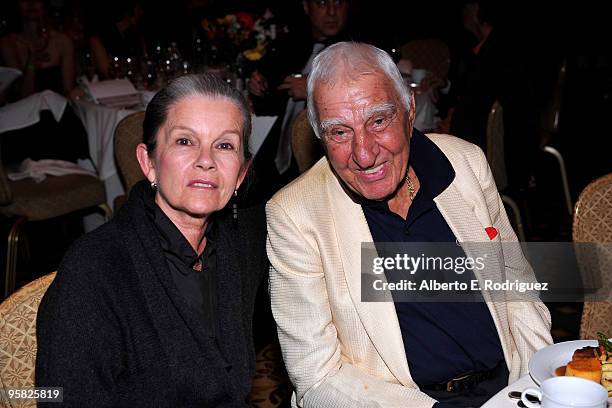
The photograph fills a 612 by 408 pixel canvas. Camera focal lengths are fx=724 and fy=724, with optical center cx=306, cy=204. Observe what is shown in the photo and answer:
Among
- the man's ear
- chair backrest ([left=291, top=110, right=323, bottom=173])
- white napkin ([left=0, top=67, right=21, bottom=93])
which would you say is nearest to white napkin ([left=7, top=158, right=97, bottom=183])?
white napkin ([left=0, top=67, right=21, bottom=93])

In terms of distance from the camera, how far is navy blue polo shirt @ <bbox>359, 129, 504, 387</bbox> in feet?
A: 6.07

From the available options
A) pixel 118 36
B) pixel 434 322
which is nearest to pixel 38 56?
pixel 118 36

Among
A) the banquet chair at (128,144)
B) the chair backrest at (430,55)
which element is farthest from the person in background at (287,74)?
the chair backrest at (430,55)

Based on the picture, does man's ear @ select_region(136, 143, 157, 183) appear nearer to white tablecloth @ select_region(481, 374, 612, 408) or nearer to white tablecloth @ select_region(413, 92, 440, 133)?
white tablecloth @ select_region(481, 374, 612, 408)

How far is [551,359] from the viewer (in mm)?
1536

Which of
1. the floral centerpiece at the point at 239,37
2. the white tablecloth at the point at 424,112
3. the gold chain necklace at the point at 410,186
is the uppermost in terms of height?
the floral centerpiece at the point at 239,37

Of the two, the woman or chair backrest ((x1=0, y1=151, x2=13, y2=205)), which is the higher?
the woman

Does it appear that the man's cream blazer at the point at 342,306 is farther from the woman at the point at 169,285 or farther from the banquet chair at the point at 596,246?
the banquet chair at the point at 596,246

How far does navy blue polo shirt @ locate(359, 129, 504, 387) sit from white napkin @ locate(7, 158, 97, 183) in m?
3.00

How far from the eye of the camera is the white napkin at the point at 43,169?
4.44 metres

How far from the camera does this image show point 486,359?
1.88 m

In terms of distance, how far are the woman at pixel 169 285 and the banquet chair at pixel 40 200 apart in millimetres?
2409

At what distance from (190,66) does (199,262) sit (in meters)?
3.52

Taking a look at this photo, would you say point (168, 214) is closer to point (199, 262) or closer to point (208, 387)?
point (199, 262)
